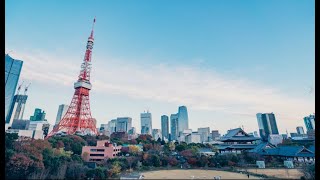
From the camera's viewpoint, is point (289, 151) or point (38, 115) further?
point (38, 115)

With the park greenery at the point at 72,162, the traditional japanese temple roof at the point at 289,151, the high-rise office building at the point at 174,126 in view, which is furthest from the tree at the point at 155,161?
the high-rise office building at the point at 174,126

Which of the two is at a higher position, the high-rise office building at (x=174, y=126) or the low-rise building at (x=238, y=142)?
the high-rise office building at (x=174, y=126)

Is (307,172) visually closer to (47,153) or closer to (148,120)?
(47,153)

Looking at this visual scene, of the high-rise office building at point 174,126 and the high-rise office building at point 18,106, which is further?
the high-rise office building at point 174,126

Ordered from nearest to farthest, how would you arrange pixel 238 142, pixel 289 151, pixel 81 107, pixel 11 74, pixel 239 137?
1. pixel 289 151
2. pixel 238 142
3. pixel 239 137
4. pixel 81 107
5. pixel 11 74

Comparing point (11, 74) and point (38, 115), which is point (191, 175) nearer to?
point (11, 74)

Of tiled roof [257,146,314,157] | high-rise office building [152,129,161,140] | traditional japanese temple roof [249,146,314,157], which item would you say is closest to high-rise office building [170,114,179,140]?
high-rise office building [152,129,161,140]

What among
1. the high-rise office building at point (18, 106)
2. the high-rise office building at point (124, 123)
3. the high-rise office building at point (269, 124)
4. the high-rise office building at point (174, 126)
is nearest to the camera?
the high-rise office building at point (18, 106)

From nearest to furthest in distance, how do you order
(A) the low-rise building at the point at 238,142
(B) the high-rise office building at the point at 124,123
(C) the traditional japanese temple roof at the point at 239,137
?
(A) the low-rise building at the point at 238,142 < (C) the traditional japanese temple roof at the point at 239,137 < (B) the high-rise office building at the point at 124,123

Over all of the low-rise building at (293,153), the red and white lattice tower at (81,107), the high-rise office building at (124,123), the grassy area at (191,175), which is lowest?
the grassy area at (191,175)

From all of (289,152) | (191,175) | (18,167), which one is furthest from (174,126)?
(18,167)

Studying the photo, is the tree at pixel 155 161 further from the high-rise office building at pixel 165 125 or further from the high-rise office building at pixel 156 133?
the high-rise office building at pixel 165 125

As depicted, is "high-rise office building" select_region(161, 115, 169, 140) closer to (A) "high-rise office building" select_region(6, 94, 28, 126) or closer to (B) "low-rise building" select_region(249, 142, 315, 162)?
(A) "high-rise office building" select_region(6, 94, 28, 126)
